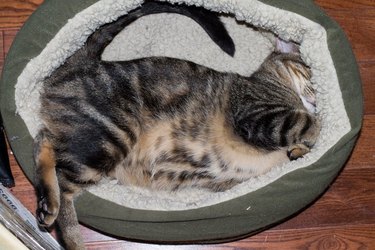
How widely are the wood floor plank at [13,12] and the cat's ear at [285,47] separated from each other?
885 mm

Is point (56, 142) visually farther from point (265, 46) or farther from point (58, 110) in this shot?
point (265, 46)

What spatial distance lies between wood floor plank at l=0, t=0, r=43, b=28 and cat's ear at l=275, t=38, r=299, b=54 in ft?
2.90

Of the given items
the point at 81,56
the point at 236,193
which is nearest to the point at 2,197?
the point at 81,56

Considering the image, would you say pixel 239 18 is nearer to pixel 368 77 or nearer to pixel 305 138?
pixel 305 138

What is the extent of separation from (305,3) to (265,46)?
42 cm

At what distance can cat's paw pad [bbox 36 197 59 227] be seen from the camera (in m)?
1.74

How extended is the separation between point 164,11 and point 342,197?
0.95 metres

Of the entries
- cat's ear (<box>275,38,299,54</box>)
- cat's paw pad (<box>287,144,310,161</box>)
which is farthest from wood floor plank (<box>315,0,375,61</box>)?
cat's paw pad (<box>287,144,310,161</box>)

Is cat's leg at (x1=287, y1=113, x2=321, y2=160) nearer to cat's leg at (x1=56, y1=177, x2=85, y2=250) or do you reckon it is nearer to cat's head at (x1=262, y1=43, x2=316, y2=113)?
cat's head at (x1=262, y1=43, x2=316, y2=113)

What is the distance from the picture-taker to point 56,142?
174 centimetres

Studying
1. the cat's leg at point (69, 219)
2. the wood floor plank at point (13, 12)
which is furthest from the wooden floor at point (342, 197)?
the cat's leg at point (69, 219)

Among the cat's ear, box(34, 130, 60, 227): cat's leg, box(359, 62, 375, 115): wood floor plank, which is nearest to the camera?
box(34, 130, 60, 227): cat's leg

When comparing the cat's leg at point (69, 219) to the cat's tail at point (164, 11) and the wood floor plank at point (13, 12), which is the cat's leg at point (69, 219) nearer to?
the cat's tail at point (164, 11)

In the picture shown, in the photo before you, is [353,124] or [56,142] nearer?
[56,142]
